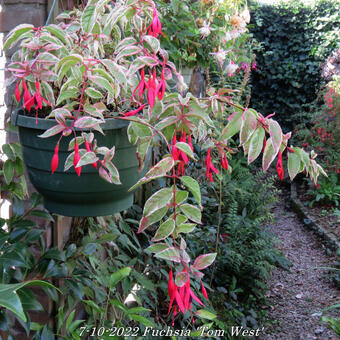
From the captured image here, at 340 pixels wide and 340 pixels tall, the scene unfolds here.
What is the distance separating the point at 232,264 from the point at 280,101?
13.0 feet

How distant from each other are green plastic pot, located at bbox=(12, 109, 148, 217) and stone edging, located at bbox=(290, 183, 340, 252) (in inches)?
111

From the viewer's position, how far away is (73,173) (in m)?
0.84

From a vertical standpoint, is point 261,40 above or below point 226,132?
below

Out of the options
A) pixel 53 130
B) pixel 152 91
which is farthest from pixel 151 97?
pixel 53 130

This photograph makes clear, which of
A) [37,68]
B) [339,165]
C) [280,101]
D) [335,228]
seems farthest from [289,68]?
[37,68]

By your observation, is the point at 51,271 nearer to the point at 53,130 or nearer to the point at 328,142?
the point at 53,130

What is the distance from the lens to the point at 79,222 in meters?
1.35

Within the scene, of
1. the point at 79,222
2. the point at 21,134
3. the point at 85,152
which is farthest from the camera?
the point at 79,222

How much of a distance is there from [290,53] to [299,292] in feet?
13.3

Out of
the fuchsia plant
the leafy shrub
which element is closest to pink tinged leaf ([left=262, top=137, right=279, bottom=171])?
the fuchsia plant

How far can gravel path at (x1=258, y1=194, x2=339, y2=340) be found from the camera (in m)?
2.34

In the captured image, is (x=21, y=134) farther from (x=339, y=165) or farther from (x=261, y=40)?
(x=261, y=40)

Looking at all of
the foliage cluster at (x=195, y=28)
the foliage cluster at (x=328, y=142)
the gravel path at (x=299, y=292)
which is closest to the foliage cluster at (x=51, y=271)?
the foliage cluster at (x=195, y=28)

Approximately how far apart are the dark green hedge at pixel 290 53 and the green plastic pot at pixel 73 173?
5.11m
